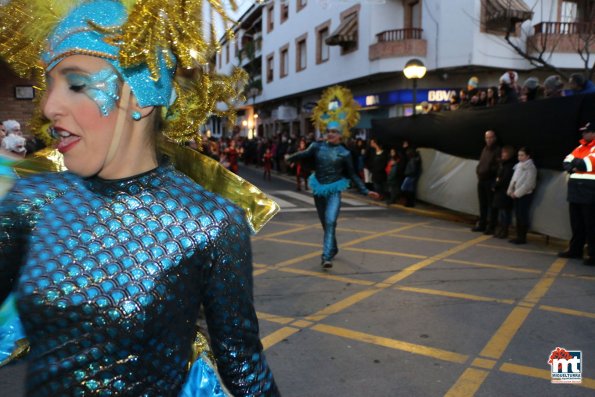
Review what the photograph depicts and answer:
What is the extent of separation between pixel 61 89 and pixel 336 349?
3370 millimetres

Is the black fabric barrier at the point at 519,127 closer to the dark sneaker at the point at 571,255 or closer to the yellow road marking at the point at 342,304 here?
the dark sneaker at the point at 571,255

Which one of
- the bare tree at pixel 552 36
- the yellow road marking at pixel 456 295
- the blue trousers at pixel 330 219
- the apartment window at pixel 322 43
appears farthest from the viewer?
the apartment window at pixel 322 43

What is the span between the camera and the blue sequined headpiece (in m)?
1.13

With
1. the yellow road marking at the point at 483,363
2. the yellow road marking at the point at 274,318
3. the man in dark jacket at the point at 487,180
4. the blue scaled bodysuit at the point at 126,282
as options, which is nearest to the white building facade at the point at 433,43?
the man in dark jacket at the point at 487,180

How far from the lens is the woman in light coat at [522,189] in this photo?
26.3ft

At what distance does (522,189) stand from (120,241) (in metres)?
7.90

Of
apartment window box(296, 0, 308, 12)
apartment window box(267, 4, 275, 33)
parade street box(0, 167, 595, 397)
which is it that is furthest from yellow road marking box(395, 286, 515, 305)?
apartment window box(267, 4, 275, 33)

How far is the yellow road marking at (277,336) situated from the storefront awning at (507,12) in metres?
14.0

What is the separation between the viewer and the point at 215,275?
3.85 ft

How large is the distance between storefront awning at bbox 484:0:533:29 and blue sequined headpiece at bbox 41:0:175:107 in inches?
641

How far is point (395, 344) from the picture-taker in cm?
419

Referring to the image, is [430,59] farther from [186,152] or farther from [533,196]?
[186,152]

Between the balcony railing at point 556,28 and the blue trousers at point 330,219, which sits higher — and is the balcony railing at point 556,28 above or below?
above

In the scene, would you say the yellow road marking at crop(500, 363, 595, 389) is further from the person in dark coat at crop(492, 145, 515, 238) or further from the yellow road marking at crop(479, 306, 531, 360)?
the person in dark coat at crop(492, 145, 515, 238)
